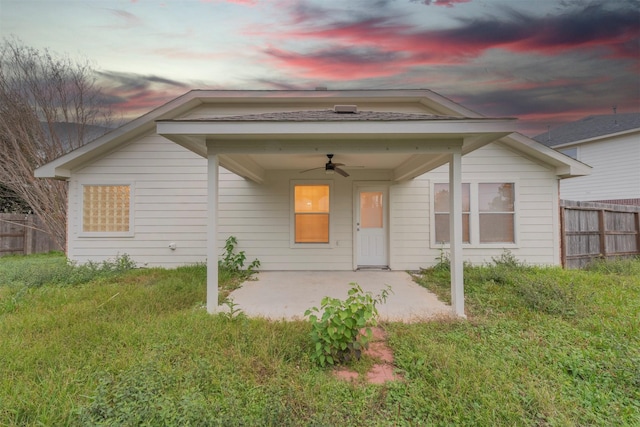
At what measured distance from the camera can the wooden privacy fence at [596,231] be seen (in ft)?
23.6

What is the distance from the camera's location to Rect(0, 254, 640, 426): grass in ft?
6.57

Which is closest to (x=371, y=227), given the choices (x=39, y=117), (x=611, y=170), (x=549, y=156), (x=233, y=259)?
(x=233, y=259)

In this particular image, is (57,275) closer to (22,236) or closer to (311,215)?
(311,215)

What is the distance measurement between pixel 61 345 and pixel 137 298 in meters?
1.53

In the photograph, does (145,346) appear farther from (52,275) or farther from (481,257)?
(481,257)

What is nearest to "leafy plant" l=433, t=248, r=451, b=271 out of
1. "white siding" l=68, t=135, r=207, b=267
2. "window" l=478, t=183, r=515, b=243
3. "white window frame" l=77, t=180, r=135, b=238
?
"window" l=478, t=183, r=515, b=243

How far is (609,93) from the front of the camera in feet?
42.2

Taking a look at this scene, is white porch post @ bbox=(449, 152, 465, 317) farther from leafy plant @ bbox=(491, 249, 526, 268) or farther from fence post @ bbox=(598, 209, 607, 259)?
fence post @ bbox=(598, 209, 607, 259)

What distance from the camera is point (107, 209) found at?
7.10m

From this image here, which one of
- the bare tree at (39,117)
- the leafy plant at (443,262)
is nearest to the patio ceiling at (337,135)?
the leafy plant at (443,262)

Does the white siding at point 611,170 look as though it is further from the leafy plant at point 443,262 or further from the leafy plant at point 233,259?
the leafy plant at point 233,259

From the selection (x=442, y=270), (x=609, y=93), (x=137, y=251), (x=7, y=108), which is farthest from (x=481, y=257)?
(x=7, y=108)

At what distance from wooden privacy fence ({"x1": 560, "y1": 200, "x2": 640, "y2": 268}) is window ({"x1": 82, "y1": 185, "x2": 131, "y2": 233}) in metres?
10.7

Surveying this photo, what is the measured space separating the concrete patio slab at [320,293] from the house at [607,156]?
13.4 metres
